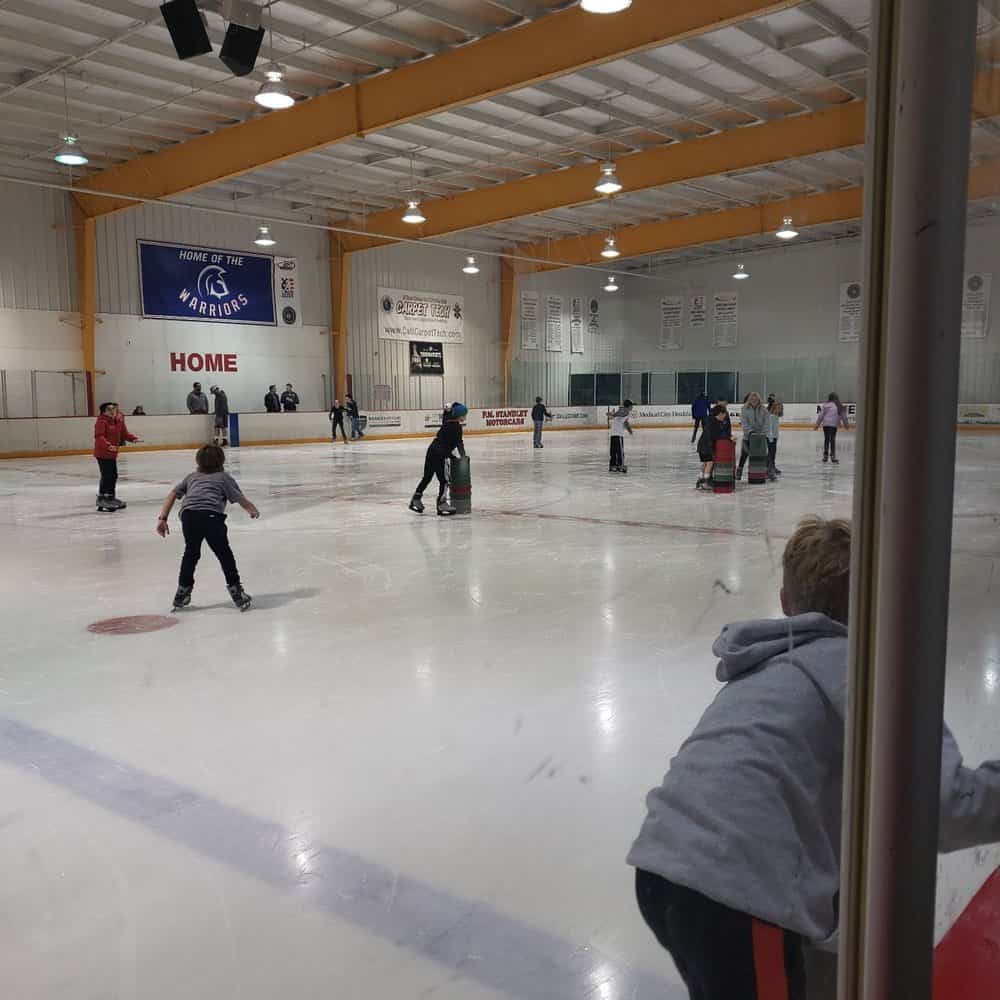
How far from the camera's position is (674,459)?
2006 cm

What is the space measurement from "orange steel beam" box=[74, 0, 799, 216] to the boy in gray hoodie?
37.0ft

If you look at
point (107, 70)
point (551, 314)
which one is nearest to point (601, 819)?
point (107, 70)

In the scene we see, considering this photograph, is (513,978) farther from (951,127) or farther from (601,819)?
(951,127)

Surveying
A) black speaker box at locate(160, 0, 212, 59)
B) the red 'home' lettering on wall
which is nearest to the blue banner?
the red 'home' lettering on wall

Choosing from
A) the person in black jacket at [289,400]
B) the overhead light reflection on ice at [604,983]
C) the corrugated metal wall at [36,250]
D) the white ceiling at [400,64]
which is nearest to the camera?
the overhead light reflection on ice at [604,983]

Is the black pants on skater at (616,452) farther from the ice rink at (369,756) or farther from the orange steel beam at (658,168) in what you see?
the ice rink at (369,756)

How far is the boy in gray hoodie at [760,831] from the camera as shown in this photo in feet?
4.59

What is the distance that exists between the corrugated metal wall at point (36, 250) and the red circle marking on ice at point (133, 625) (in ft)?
63.7

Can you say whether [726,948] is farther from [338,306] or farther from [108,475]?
[338,306]

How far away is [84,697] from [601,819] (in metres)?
2.74

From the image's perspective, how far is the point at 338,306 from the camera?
29.3 m

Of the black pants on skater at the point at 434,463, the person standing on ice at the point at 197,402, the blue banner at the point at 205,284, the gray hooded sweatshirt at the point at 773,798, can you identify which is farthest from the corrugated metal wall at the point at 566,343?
the gray hooded sweatshirt at the point at 773,798

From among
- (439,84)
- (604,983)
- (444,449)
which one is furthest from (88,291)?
(604,983)

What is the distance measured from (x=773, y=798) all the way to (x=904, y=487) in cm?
69
